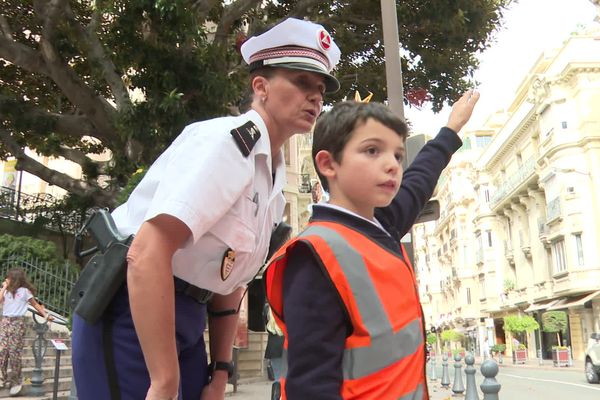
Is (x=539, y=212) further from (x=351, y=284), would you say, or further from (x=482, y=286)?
(x=351, y=284)

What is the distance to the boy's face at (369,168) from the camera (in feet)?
5.45

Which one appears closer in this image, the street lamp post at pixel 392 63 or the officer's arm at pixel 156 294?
the officer's arm at pixel 156 294

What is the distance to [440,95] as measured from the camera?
12.4 meters

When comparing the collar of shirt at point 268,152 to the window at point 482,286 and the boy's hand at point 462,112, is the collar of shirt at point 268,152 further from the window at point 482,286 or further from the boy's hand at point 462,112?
the window at point 482,286

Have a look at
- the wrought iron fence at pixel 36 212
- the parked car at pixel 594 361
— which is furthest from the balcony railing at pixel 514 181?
the wrought iron fence at pixel 36 212

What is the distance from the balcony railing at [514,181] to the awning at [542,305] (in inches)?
388

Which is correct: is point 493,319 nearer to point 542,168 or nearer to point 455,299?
point 455,299

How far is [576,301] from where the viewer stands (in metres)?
38.1

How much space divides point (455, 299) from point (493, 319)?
1507cm

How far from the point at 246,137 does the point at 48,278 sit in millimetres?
13128

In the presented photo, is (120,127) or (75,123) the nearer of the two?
(120,127)

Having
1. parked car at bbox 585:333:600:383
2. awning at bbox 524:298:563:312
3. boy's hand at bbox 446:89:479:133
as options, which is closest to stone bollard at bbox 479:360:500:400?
boy's hand at bbox 446:89:479:133

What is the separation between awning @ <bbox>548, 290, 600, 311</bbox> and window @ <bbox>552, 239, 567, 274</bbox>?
2160 mm

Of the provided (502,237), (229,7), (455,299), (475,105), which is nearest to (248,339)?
(229,7)
